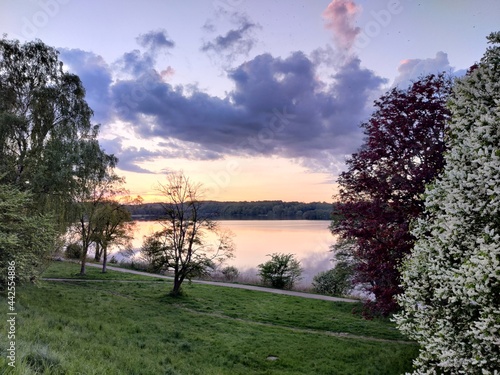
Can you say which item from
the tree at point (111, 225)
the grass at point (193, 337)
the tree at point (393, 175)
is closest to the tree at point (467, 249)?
the tree at point (393, 175)

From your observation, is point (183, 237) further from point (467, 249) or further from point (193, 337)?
point (467, 249)

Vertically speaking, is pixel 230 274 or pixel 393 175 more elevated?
pixel 393 175

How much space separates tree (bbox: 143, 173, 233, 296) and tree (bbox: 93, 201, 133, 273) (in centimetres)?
729

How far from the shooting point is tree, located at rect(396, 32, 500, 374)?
3637mm

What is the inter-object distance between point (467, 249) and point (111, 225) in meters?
30.0

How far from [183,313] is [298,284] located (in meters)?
16.0

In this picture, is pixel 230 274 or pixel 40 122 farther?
pixel 230 274

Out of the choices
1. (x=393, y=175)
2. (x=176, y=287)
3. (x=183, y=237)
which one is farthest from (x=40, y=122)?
(x=393, y=175)

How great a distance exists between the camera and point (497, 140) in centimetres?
393

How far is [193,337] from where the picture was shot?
38.9 feet

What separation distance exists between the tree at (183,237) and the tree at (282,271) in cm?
717

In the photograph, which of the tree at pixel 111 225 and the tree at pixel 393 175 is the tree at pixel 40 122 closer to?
the tree at pixel 111 225

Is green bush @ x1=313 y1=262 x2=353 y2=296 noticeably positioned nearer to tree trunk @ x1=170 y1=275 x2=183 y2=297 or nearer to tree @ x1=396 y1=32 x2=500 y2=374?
tree trunk @ x1=170 y1=275 x2=183 y2=297

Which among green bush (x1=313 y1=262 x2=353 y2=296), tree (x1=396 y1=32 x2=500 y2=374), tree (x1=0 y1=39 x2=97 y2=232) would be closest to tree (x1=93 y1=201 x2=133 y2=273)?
tree (x1=0 y1=39 x2=97 y2=232)
